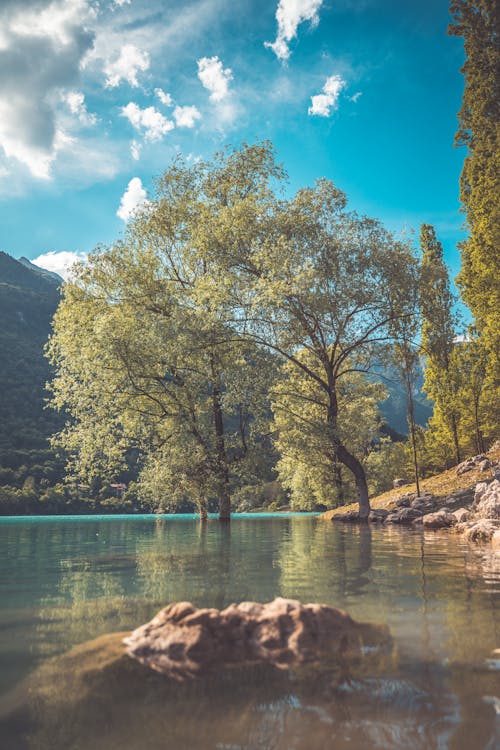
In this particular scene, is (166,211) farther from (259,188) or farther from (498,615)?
(498,615)

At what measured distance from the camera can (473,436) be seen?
128 feet

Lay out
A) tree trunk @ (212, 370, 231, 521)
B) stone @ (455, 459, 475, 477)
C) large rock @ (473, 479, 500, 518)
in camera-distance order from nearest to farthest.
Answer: large rock @ (473, 479, 500, 518) → tree trunk @ (212, 370, 231, 521) → stone @ (455, 459, 475, 477)

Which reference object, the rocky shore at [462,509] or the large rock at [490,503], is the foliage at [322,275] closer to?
the rocky shore at [462,509]

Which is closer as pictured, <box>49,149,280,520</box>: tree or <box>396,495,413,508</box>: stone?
<box>49,149,280,520</box>: tree

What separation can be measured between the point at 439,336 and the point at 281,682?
24.3 meters

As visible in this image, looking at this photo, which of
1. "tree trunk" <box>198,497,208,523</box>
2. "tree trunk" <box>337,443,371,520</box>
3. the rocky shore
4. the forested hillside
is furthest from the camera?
the forested hillside

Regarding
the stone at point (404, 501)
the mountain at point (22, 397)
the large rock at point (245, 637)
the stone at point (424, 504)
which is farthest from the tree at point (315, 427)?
the mountain at point (22, 397)

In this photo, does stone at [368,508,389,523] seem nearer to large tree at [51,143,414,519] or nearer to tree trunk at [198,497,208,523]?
large tree at [51,143,414,519]

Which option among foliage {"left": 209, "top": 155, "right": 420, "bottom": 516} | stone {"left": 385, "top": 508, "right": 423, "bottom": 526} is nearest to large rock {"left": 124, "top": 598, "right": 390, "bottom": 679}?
foliage {"left": 209, "top": 155, "right": 420, "bottom": 516}

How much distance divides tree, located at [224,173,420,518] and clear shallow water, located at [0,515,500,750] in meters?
13.0

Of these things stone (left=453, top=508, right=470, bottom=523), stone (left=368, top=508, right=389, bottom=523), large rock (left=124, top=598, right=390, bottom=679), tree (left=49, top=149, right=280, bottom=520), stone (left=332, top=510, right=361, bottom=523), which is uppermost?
tree (left=49, top=149, right=280, bottom=520)

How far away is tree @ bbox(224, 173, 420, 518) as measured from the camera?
2095 cm

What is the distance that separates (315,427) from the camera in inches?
871

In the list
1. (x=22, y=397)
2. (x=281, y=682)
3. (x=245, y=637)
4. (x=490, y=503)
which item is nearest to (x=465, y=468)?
(x=490, y=503)
